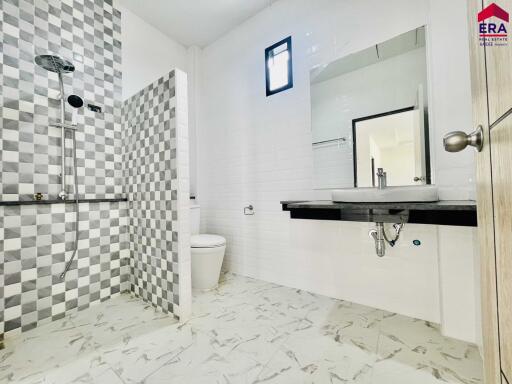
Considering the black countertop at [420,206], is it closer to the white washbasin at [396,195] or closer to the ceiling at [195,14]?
the white washbasin at [396,195]

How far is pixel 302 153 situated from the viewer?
218cm

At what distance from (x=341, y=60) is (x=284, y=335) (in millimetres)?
2045

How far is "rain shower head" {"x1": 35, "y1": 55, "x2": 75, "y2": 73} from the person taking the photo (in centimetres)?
160

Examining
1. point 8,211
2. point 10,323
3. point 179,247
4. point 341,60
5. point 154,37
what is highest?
point 154,37

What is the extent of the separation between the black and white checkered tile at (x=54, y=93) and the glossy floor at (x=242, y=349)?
100 centimetres

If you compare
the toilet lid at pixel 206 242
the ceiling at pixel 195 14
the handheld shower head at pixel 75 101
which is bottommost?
the toilet lid at pixel 206 242

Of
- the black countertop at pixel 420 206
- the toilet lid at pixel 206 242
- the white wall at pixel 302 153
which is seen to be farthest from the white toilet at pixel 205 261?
the black countertop at pixel 420 206

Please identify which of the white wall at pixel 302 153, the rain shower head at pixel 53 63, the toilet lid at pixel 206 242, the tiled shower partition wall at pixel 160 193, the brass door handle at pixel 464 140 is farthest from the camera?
the toilet lid at pixel 206 242

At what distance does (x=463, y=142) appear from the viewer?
0.52 metres

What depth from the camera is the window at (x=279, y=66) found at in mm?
2262

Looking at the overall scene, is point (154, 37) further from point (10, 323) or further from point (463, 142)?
point (463, 142)

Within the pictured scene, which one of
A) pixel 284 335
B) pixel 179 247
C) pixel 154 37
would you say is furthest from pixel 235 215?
pixel 154 37

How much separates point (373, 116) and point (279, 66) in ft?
3.38

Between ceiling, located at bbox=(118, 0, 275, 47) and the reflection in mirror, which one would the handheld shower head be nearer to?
ceiling, located at bbox=(118, 0, 275, 47)
